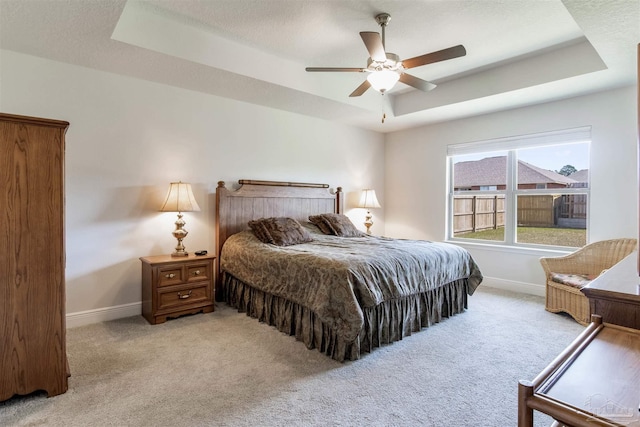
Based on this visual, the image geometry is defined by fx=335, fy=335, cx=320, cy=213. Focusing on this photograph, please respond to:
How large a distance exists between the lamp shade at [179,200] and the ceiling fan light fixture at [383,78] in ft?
6.99

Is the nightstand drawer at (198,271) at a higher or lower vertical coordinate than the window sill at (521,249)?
lower

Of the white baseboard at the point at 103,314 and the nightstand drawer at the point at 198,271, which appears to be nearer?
the white baseboard at the point at 103,314

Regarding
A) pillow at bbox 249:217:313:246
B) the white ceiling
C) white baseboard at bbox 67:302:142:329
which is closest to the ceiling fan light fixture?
the white ceiling

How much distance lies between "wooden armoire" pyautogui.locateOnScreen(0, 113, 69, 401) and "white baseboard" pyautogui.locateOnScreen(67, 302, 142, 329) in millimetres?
1357

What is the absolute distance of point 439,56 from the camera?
2.58 meters

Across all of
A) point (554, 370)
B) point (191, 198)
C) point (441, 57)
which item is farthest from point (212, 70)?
point (554, 370)

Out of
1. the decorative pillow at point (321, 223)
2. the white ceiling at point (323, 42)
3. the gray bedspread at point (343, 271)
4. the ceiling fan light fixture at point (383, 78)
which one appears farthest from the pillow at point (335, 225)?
the ceiling fan light fixture at point (383, 78)

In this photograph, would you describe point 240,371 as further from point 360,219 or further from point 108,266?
point 360,219

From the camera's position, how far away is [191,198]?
350 cm

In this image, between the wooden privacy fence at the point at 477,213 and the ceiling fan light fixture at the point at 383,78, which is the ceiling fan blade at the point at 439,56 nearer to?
the ceiling fan light fixture at the point at 383,78

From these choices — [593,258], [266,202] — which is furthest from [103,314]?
[593,258]

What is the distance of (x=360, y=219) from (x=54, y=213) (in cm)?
435

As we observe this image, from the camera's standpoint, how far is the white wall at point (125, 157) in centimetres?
310

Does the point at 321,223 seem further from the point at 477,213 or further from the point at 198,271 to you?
the point at 477,213
